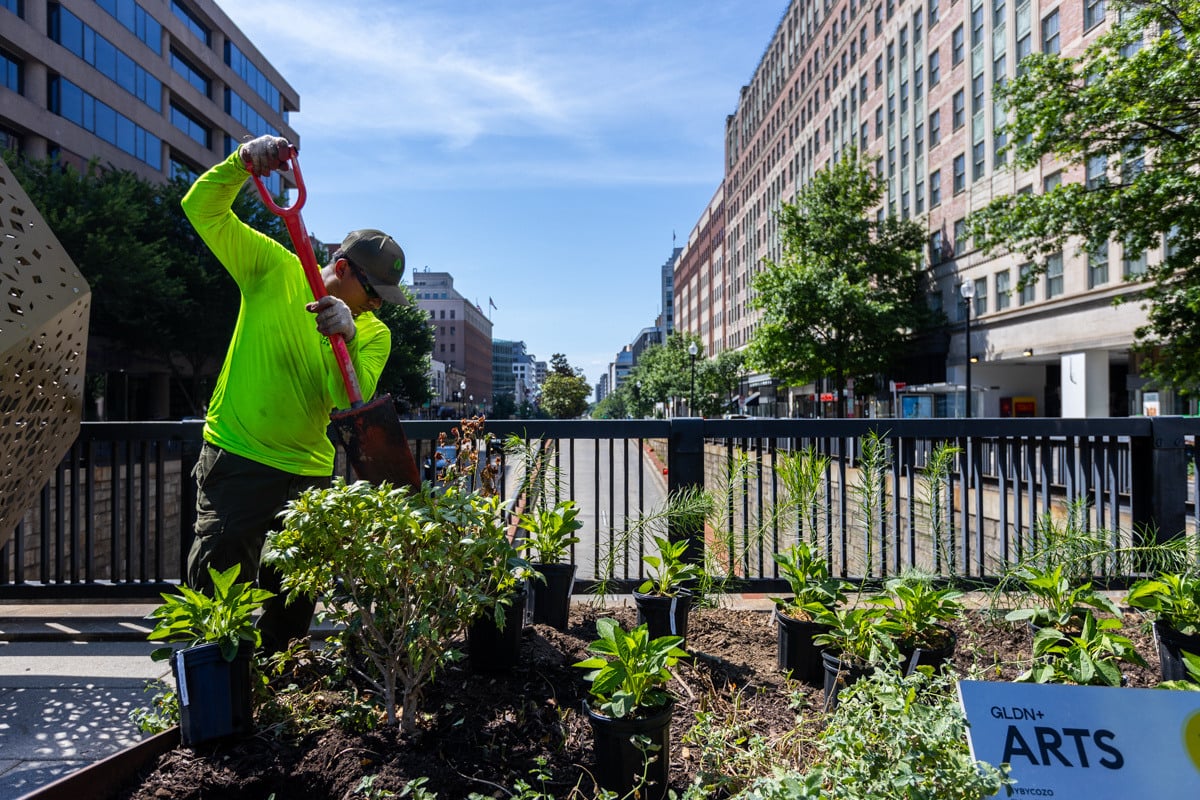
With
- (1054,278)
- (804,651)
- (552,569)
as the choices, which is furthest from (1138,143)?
(552,569)

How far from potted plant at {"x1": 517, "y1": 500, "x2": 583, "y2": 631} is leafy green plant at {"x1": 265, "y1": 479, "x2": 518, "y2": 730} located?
0.98 m

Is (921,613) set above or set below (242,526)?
below

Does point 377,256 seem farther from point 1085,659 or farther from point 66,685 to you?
point 1085,659

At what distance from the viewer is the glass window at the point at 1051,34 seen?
2944cm

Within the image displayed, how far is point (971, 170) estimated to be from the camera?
3528 cm

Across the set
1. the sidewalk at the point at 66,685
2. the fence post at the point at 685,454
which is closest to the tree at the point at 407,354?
the sidewalk at the point at 66,685

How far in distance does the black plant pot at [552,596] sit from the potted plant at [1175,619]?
82.4 inches

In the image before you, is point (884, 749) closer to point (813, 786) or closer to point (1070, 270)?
point (813, 786)

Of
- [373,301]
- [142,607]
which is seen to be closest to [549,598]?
[373,301]

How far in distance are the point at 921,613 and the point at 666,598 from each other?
0.94 m

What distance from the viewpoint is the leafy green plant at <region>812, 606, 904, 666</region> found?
7.88 feet

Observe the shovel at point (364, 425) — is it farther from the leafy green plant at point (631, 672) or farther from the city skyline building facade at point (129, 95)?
the city skyline building facade at point (129, 95)

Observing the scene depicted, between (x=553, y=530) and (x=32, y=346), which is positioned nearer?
(x=32, y=346)

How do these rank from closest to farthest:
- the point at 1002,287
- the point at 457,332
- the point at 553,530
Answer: the point at 553,530
the point at 1002,287
the point at 457,332
